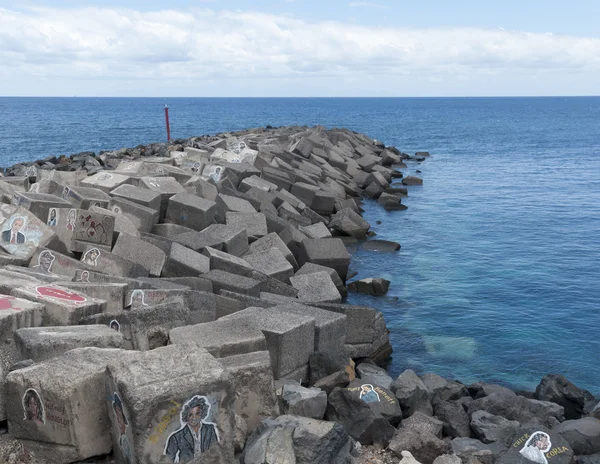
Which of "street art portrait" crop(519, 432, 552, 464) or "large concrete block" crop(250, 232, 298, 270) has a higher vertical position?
"large concrete block" crop(250, 232, 298, 270)

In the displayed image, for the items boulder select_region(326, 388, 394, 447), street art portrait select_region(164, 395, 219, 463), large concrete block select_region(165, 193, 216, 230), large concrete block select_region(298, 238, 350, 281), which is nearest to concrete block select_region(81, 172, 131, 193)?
large concrete block select_region(165, 193, 216, 230)

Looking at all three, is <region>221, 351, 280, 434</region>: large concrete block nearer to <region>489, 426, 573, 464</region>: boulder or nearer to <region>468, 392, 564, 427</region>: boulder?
<region>489, 426, 573, 464</region>: boulder

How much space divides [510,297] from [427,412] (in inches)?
229

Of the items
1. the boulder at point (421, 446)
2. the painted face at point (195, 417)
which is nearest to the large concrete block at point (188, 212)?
the boulder at point (421, 446)

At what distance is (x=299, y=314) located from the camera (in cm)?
654

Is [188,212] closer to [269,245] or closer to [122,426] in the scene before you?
[269,245]

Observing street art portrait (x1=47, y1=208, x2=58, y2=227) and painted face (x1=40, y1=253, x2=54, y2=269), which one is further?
street art portrait (x1=47, y1=208, x2=58, y2=227)

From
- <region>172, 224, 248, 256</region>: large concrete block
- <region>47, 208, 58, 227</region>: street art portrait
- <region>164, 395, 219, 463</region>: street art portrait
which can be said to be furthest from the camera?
<region>172, 224, 248, 256</region>: large concrete block

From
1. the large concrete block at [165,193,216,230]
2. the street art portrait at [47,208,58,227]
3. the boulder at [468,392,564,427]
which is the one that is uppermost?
the street art portrait at [47,208,58,227]

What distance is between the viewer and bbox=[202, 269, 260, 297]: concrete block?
768 centimetres

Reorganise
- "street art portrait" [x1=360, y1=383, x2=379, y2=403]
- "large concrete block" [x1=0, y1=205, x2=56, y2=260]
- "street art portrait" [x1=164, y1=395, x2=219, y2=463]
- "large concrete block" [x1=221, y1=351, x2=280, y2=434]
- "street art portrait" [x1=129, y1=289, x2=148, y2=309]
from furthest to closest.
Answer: "large concrete block" [x1=0, y1=205, x2=56, y2=260] → "street art portrait" [x1=129, y1=289, x2=148, y2=309] → "street art portrait" [x1=360, y1=383, x2=379, y2=403] → "large concrete block" [x1=221, y1=351, x2=280, y2=434] → "street art portrait" [x1=164, y1=395, x2=219, y2=463]

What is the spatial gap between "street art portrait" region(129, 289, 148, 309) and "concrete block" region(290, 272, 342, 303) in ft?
10.2

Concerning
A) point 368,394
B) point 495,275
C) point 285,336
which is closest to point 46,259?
point 285,336

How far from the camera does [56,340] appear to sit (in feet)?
15.1
